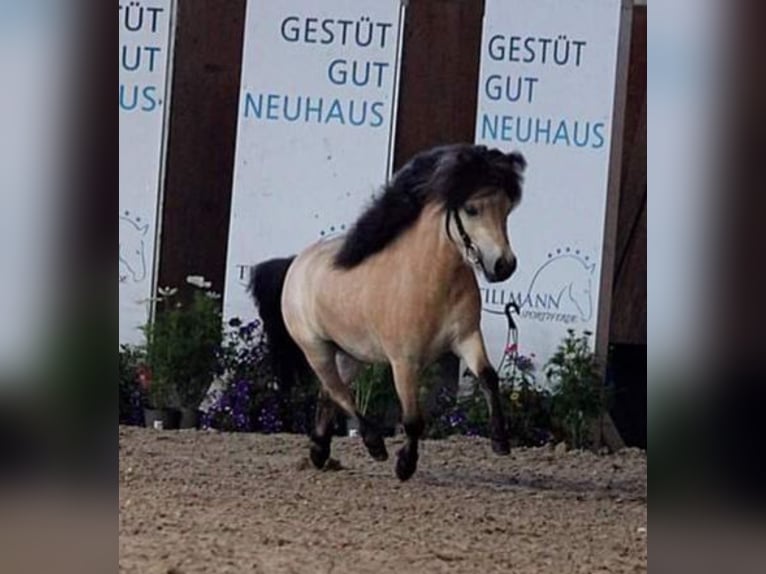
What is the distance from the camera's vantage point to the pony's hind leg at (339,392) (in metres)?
4.20

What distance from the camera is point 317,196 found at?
426 centimetres

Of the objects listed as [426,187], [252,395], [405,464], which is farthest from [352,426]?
[426,187]

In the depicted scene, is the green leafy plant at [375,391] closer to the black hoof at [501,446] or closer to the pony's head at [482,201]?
the black hoof at [501,446]

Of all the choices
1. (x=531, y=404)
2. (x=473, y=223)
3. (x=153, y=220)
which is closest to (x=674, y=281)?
(x=473, y=223)

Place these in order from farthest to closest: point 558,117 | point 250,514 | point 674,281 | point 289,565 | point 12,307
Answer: point 558,117 < point 250,514 < point 289,565 < point 674,281 < point 12,307

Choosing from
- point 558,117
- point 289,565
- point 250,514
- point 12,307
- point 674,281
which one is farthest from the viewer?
point 558,117

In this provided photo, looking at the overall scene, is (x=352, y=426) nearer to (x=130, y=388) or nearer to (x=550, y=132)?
(x=130, y=388)

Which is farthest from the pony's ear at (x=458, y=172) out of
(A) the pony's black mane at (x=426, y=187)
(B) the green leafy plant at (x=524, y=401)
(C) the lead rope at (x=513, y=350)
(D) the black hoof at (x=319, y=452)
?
(D) the black hoof at (x=319, y=452)

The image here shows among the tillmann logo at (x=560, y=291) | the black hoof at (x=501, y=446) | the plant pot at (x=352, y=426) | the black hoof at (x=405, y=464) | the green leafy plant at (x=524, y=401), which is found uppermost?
the tillmann logo at (x=560, y=291)

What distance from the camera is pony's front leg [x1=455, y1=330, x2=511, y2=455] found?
4.20 metres

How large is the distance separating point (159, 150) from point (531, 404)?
1.46 meters

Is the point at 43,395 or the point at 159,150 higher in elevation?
the point at 159,150

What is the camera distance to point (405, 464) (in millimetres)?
4184

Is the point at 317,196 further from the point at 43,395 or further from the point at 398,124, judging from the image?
the point at 43,395
